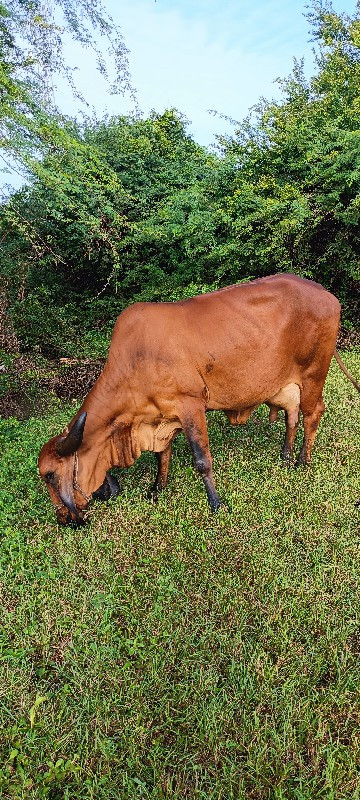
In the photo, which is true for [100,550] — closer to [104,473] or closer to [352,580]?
[104,473]

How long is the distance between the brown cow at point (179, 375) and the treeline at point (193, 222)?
4574 mm

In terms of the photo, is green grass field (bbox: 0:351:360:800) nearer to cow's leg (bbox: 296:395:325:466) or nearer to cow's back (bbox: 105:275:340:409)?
cow's leg (bbox: 296:395:325:466)

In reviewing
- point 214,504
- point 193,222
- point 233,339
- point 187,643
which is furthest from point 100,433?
point 193,222

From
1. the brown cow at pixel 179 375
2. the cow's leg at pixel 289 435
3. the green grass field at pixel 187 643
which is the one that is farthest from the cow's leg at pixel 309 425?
the brown cow at pixel 179 375

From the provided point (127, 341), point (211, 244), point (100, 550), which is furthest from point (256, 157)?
point (100, 550)

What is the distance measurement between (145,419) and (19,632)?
6.68ft

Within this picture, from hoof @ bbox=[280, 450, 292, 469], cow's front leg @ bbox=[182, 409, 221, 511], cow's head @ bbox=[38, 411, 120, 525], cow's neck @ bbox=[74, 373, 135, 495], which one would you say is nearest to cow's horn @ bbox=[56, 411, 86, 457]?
cow's head @ bbox=[38, 411, 120, 525]

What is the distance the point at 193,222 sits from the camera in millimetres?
10117

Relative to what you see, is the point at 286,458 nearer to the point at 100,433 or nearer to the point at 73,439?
the point at 100,433

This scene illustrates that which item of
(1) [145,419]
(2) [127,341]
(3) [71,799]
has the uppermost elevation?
(2) [127,341]

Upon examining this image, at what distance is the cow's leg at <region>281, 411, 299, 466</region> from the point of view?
18.8 ft

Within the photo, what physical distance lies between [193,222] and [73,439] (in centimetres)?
653

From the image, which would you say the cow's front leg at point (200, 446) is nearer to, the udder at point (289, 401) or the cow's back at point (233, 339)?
the cow's back at point (233, 339)

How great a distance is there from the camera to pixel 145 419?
500 centimetres
